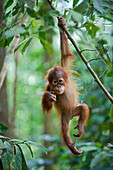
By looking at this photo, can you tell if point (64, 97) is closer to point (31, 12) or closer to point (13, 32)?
point (31, 12)

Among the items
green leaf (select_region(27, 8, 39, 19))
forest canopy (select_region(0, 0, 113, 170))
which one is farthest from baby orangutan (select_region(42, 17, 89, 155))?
green leaf (select_region(27, 8, 39, 19))

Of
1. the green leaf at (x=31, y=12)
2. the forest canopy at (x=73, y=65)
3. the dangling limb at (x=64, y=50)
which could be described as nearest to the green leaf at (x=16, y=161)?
the forest canopy at (x=73, y=65)

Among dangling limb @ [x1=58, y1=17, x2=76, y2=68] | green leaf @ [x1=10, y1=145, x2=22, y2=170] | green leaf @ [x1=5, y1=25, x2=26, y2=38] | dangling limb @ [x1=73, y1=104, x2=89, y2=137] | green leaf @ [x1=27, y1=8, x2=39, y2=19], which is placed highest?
green leaf @ [x1=27, y1=8, x2=39, y2=19]

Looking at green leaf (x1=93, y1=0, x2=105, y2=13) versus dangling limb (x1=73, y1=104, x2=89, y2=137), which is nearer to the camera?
green leaf (x1=93, y1=0, x2=105, y2=13)

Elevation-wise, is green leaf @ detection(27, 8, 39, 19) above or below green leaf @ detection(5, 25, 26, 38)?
above

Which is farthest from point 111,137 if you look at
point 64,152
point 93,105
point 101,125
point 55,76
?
point 55,76

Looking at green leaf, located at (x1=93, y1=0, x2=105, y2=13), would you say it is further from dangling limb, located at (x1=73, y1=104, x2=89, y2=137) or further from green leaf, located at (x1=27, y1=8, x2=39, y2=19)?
dangling limb, located at (x1=73, y1=104, x2=89, y2=137)

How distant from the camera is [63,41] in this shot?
2.81 m

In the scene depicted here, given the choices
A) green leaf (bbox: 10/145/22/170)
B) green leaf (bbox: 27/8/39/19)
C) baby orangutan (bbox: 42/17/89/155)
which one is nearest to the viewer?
green leaf (bbox: 10/145/22/170)

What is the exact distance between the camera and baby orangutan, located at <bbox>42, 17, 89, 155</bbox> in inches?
110

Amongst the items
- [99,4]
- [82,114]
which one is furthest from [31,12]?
[82,114]

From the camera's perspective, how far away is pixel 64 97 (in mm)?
3172

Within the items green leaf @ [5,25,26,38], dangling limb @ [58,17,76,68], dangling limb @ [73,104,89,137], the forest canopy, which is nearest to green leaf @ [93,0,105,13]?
the forest canopy

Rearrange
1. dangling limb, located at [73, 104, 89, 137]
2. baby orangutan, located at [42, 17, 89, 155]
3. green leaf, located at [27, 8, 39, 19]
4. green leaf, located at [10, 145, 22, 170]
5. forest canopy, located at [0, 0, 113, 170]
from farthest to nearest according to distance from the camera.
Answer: baby orangutan, located at [42, 17, 89, 155]
dangling limb, located at [73, 104, 89, 137]
green leaf, located at [27, 8, 39, 19]
forest canopy, located at [0, 0, 113, 170]
green leaf, located at [10, 145, 22, 170]
